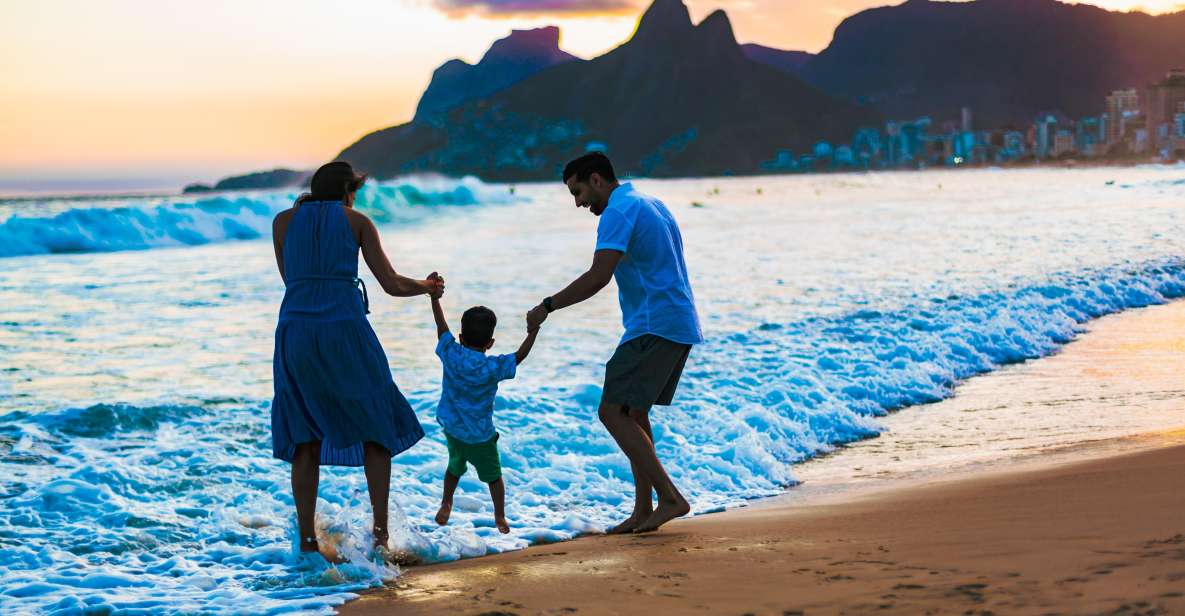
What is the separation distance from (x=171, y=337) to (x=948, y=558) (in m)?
10.9

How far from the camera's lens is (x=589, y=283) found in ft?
16.1

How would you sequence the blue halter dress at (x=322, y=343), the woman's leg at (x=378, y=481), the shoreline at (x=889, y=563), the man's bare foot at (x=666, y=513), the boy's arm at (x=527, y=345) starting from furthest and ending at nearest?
the man's bare foot at (x=666, y=513) → the boy's arm at (x=527, y=345) → the woman's leg at (x=378, y=481) → the blue halter dress at (x=322, y=343) → the shoreline at (x=889, y=563)

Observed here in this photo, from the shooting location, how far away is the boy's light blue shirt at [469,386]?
16.7 feet

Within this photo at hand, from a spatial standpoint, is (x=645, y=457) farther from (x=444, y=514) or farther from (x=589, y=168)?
(x=589, y=168)

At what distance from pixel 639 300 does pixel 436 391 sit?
15.9 ft

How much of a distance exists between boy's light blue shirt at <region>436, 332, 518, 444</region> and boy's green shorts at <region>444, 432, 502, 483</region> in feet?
0.14

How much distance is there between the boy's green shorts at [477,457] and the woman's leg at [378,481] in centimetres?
62

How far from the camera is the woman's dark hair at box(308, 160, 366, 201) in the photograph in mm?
4469

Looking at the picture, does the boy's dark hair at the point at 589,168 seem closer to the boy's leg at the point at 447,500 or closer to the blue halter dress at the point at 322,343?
the blue halter dress at the point at 322,343

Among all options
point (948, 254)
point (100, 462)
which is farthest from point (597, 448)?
point (948, 254)

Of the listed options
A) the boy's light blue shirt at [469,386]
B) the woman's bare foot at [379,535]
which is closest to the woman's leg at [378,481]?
the woman's bare foot at [379,535]

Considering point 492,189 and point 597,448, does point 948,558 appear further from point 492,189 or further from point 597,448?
point 492,189

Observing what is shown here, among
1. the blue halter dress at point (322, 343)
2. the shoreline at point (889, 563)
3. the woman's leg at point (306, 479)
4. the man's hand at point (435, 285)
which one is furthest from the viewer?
the man's hand at point (435, 285)

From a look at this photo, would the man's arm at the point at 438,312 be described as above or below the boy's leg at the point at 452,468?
above
